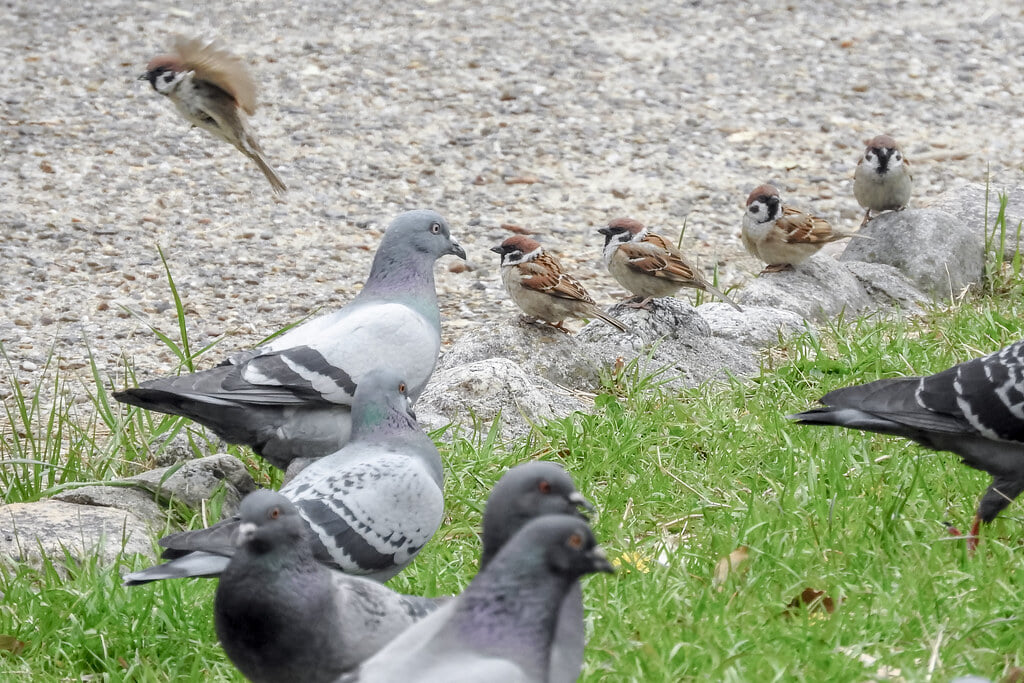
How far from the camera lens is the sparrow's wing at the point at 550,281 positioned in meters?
5.50

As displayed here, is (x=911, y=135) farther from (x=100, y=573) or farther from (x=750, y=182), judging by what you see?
(x=100, y=573)

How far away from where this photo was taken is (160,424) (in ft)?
17.4

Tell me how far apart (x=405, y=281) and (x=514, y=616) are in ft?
8.96

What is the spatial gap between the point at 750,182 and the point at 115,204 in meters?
4.45

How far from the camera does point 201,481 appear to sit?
4.59 m

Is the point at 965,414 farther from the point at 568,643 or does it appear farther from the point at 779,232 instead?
the point at 779,232

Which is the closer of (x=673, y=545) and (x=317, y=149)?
(x=673, y=545)

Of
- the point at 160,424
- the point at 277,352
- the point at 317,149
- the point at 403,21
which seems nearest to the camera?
the point at 277,352

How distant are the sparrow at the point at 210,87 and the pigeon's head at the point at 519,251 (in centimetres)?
134

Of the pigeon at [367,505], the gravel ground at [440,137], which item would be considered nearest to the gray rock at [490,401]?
the pigeon at [367,505]

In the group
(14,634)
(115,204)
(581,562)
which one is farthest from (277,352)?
(115,204)

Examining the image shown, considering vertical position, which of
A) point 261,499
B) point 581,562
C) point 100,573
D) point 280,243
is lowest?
point 280,243

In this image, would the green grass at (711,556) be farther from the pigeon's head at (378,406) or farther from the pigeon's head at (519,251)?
the pigeon's head at (519,251)

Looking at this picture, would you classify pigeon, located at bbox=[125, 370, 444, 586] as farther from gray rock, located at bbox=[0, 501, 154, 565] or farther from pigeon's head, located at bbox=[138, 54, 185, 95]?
pigeon's head, located at bbox=[138, 54, 185, 95]
